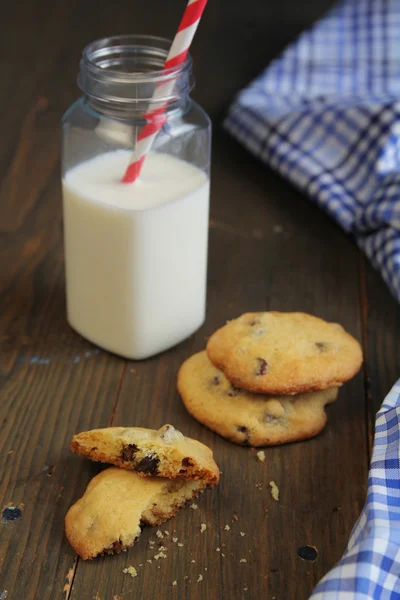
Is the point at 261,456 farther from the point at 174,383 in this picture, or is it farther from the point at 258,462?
the point at 174,383

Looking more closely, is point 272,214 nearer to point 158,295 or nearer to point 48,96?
point 158,295

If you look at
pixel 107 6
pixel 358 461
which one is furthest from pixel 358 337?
pixel 107 6

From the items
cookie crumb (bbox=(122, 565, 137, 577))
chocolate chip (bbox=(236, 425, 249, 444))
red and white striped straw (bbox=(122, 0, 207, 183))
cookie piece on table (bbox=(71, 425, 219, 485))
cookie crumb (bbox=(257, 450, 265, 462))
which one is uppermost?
red and white striped straw (bbox=(122, 0, 207, 183))

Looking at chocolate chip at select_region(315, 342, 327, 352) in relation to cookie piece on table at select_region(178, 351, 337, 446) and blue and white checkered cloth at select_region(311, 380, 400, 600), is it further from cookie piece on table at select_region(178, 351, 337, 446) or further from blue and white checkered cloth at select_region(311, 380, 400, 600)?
blue and white checkered cloth at select_region(311, 380, 400, 600)

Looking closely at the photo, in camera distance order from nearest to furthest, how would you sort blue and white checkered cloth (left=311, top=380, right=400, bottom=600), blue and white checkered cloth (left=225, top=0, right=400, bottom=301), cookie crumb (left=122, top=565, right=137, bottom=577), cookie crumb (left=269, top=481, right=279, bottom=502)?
blue and white checkered cloth (left=311, top=380, right=400, bottom=600), cookie crumb (left=122, top=565, right=137, bottom=577), cookie crumb (left=269, top=481, right=279, bottom=502), blue and white checkered cloth (left=225, top=0, right=400, bottom=301)

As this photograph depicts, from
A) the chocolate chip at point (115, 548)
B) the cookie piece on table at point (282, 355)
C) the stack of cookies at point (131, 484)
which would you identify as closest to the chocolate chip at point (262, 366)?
the cookie piece on table at point (282, 355)

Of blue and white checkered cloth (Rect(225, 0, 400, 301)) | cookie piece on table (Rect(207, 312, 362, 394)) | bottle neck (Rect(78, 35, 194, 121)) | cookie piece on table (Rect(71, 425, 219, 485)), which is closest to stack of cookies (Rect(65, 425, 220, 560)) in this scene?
cookie piece on table (Rect(71, 425, 219, 485))

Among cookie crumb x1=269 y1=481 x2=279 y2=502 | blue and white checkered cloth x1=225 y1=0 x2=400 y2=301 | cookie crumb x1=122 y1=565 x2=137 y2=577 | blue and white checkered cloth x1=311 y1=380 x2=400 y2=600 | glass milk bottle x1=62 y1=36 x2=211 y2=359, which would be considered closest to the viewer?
blue and white checkered cloth x1=311 y1=380 x2=400 y2=600
